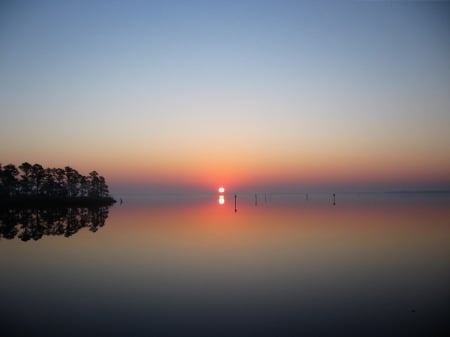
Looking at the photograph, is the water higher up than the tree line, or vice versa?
the tree line

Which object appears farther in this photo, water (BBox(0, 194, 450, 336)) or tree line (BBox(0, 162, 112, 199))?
tree line (BBox(0, 162, 112, 199))

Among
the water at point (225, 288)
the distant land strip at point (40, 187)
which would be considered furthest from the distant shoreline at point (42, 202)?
the water at point (225, 288)

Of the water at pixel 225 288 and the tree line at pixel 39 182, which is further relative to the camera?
the tree line at pixel 39 182

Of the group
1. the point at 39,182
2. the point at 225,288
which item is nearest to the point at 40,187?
the point at 39,182

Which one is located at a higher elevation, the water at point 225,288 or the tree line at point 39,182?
the tree line at point 39,182

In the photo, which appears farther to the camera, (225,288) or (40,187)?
(40,187)

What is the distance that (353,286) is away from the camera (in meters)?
19.4

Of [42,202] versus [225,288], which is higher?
[42,202]

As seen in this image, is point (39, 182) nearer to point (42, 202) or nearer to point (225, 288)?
point (42, 202)

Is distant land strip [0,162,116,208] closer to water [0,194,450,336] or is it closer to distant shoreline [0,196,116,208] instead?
distant shoreline [0,196,116,208]

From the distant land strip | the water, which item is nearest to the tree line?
the distant land strip

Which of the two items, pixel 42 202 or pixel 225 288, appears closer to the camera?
pixel 225 288

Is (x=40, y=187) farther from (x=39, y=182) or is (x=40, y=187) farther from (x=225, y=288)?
A: (x=225, y=288)

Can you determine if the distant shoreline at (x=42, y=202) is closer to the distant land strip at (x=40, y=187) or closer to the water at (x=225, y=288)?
the distant land strip at (x=40, y=187)
